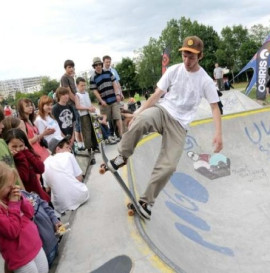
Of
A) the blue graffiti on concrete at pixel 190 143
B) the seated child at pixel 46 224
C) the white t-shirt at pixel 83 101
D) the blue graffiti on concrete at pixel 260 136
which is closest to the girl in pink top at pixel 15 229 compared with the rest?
the seated child at pixel 46 224

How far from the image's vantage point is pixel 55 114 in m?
5.98

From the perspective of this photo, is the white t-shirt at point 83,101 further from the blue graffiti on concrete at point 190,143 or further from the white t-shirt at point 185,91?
the white t-shirt at point 185,91

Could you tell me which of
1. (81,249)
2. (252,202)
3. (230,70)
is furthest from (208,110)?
(230,70)

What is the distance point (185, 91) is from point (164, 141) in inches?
26.6

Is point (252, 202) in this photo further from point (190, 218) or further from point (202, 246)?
point (202, 246)

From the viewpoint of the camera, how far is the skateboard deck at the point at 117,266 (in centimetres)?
279

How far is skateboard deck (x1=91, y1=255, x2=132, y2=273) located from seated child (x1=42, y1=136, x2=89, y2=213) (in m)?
1.44

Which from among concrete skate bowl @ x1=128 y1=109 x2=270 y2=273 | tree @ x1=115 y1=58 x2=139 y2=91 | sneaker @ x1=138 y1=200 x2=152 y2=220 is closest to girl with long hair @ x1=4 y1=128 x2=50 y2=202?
sneaker @ x1=138 y1=200 x2=152 y2=220

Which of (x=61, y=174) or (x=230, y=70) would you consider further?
(x=230, y=70)

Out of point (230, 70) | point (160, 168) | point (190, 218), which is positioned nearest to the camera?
point (160, 168)

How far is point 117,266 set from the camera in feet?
9.32

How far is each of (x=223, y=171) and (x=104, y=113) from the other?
10.2 ft

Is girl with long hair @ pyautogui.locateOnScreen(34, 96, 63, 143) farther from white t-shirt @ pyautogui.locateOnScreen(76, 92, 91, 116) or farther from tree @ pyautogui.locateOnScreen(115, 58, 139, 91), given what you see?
tree @ pyautogui.locateOnScreen(115, 58, 139, 91)

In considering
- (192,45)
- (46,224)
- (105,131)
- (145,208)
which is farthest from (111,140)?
(46,224)
